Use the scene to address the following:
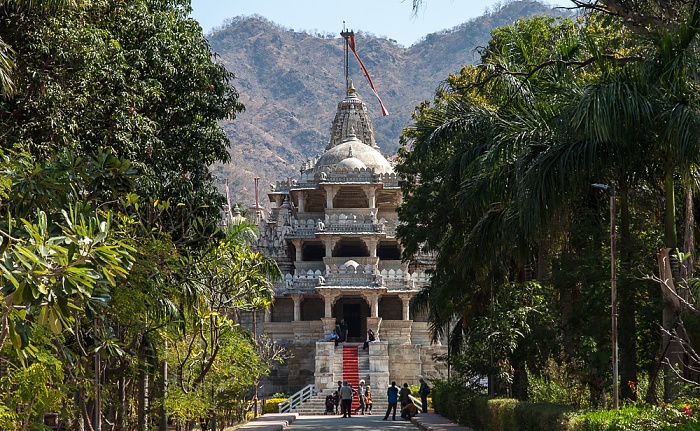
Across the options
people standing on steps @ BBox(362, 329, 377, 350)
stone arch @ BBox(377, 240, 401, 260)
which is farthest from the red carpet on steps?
stone arch @ BBox(377, 240, 401, 260)

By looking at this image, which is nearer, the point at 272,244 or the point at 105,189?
the point at 105,189

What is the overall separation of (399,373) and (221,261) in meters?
30.5

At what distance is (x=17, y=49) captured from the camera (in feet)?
58.7


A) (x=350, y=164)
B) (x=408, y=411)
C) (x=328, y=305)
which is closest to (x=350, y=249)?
(x=350, y=164)

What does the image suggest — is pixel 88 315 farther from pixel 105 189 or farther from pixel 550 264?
pixel 550 264

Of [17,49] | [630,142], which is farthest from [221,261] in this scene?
[630,142]

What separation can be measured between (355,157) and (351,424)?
97.4 feet

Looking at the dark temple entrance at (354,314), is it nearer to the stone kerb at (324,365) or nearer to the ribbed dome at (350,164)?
the ribbed dome at (350,164)

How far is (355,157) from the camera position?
6097 centimetres

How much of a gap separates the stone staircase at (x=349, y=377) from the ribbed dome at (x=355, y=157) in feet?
42.7

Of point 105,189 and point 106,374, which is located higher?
point 105,189

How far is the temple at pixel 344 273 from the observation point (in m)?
51.9

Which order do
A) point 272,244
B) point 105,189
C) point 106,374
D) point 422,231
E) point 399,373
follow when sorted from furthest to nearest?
point 272,244, point 399,373, point 422,231, point 106,374, point 105,189

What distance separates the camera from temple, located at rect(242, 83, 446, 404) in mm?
51875
